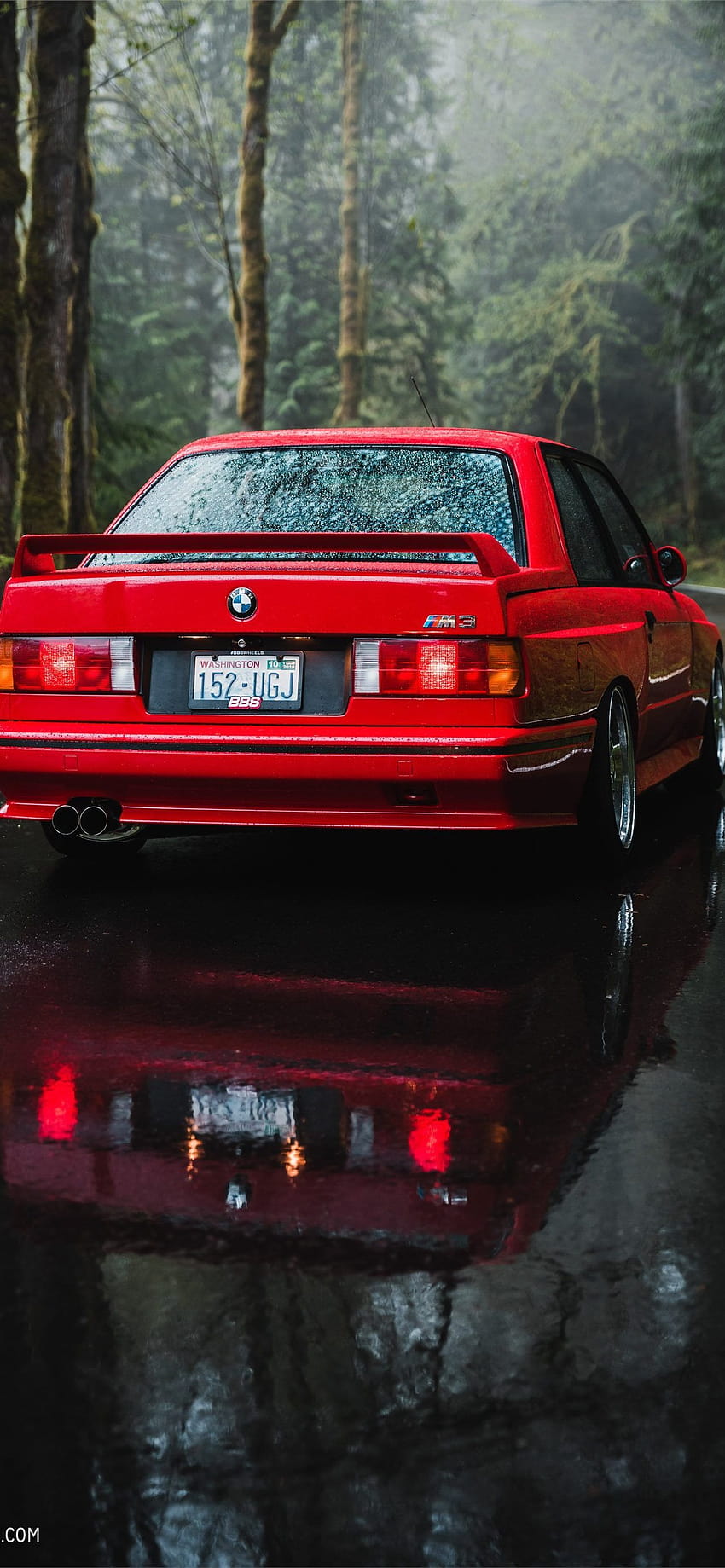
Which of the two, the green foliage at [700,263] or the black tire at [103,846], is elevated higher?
the green foliage at [700,263]

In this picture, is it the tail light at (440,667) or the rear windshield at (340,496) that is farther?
the rear windshield at (340,496)

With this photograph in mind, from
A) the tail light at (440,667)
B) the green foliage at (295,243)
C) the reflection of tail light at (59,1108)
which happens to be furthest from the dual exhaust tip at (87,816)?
the green foliage at (295,243)

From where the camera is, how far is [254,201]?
32.4 meters

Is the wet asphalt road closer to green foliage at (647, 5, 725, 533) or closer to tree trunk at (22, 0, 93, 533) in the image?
tree trunk at (22, 0, 93, 533)

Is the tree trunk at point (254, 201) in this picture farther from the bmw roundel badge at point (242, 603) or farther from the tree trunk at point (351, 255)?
the bmw roundel badge at point (242, 603)

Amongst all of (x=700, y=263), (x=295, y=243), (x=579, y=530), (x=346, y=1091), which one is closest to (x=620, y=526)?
(x=579, y=530)

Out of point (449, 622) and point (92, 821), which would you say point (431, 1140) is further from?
point (92, 821)

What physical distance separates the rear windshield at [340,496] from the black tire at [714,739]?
10.0 ft

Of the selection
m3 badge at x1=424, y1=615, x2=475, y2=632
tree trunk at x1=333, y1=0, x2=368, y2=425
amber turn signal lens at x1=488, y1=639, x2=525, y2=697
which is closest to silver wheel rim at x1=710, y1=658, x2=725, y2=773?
amber turn signal lens at x1=488, y1=639, x2=525, y2=697

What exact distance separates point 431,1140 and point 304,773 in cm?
239

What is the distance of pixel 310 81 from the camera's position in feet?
228

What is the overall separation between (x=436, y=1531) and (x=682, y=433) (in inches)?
2327

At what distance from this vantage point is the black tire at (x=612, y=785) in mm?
6871

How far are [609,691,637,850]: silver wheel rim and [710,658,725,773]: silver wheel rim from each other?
240 centimetres
